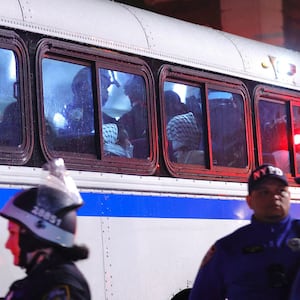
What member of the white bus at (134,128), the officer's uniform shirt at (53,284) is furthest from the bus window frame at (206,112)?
the officer's uniform shirt at (53,284)

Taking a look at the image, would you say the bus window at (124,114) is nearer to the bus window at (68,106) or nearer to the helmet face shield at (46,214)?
the bus window at (68,106)

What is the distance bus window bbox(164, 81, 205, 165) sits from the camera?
6.55m

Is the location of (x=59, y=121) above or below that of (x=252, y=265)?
above

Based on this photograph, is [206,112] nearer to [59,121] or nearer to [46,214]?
[59,121]

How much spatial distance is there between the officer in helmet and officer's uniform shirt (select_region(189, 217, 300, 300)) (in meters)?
1.01

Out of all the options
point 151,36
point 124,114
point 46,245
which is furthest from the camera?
point 151,36

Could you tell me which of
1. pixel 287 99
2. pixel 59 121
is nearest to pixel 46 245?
pixel 59 121

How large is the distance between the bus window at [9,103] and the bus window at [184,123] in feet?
4.91

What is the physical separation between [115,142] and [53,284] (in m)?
3.29

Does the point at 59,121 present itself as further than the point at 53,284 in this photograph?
Yes

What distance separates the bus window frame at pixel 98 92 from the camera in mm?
5617

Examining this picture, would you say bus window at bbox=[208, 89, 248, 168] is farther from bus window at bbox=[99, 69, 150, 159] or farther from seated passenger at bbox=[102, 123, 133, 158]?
seated passenger at bbox=[102, 123, 133, 158]

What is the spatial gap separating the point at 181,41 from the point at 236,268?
11.1ft

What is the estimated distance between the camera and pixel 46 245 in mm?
2963
